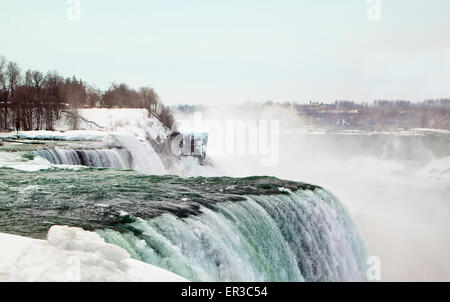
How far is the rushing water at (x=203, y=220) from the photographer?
6867 millimetres

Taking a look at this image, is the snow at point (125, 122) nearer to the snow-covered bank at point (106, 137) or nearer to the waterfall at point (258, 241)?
the snow-covered bank at point (106, 137)

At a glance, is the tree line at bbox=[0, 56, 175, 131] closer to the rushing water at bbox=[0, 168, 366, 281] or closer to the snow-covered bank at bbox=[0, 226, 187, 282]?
the rushing water at bbox=[0, 168, 366, 281]

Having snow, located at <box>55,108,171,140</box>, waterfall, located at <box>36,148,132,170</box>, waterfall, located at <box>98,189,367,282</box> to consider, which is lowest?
waterfall, located at <box>98,189,367,282</box>

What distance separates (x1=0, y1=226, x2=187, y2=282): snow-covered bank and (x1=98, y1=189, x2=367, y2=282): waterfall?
5.00ft

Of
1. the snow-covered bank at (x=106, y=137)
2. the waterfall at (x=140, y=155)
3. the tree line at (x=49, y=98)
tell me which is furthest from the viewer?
the tree line at (x=49, y=98)

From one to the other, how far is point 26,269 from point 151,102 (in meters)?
48.7

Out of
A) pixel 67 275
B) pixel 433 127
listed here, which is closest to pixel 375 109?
pixel 433 127

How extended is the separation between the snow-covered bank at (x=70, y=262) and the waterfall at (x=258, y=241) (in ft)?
5.00

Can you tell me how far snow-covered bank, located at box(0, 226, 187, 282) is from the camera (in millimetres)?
3840

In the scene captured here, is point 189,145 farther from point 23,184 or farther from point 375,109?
point 375,109

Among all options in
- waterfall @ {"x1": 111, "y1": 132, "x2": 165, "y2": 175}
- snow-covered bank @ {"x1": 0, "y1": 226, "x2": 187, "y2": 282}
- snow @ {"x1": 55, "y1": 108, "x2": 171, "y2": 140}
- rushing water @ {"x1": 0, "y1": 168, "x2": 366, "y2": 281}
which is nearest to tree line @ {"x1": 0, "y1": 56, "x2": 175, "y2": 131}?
snow @ {"x1": 55, "y1": 108, "x2": 171, "y2": 140}

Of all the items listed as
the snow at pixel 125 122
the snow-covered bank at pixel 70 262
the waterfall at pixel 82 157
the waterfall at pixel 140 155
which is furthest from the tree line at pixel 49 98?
the snow-covered bank at pixel 70 262

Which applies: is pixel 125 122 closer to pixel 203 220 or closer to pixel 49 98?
pixel 49 98
